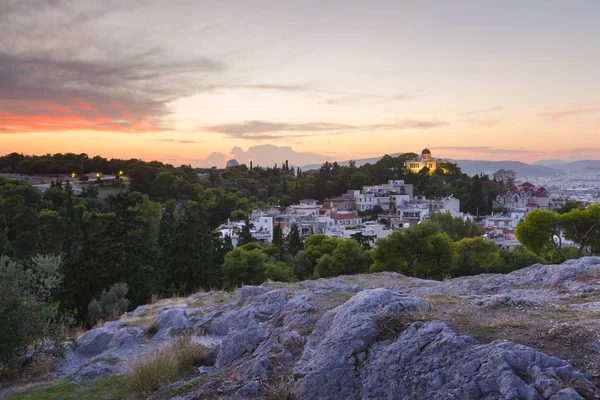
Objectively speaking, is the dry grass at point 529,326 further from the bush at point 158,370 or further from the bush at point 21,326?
the bush at point 21,326

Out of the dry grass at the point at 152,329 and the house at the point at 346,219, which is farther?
the house at the point at 346,219

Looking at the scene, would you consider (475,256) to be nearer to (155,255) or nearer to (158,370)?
(155,255)

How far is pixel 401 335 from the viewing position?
5.37 metres

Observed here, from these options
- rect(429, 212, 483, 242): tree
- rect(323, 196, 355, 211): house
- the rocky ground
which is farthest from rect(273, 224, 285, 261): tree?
rect(323, 196, 355, 211): house

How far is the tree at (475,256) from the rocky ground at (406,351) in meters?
24.7

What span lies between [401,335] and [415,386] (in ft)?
2.49

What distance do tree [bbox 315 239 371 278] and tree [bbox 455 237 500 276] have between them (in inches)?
275

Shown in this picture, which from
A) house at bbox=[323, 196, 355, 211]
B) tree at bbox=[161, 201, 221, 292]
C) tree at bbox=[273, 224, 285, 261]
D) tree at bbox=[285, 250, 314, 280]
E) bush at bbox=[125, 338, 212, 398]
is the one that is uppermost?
bush at bbox=[125, 338, 212, 398]

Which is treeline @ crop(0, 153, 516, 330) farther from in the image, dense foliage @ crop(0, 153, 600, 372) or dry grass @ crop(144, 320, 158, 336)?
dry grass @ crop(144, 320, 158, 336)

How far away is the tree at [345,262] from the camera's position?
109 ft

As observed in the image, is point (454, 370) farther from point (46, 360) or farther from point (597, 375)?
point (46, 360)

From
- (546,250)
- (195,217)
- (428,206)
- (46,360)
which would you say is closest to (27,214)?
(195,217)

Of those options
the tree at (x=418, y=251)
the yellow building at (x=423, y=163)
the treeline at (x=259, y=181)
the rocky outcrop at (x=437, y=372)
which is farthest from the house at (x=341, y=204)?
the rocky outcrop at (x=437, y=372)

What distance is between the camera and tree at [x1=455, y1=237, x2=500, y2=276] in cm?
3231
